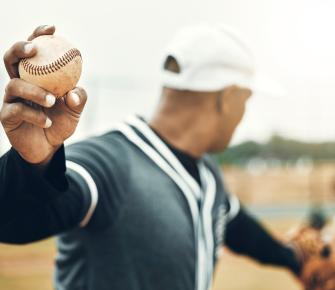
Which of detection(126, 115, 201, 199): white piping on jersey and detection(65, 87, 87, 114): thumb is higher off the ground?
detection(65, 87, 87, 114): thumb

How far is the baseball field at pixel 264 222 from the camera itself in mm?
8672

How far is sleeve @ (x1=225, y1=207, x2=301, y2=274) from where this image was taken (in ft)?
11.4

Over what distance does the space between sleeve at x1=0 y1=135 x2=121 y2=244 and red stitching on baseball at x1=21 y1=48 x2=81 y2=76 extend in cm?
20

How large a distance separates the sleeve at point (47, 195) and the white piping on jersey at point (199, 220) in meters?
0.52

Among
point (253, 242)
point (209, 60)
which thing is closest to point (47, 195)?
point (209, 60)

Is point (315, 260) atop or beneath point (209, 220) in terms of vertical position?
beneath

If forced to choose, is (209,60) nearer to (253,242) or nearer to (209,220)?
(209,220)

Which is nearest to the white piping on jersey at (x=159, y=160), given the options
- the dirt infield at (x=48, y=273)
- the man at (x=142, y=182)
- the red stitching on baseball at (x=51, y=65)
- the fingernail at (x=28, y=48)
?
the man at (x=142, y=182)

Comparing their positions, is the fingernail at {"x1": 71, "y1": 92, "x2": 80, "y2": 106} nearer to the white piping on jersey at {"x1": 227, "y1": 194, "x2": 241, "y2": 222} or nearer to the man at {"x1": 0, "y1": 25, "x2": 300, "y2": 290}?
the man at {"x1": 0, "y1": 25, "x2": 300, "y2": 290}

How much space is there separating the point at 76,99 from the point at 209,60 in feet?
4.27

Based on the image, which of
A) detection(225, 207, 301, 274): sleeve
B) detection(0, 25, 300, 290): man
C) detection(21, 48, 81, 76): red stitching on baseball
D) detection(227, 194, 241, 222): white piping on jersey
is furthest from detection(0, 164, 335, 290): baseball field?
detection(21, 48, 81, 76): red stitching on baseball

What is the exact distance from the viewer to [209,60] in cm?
288

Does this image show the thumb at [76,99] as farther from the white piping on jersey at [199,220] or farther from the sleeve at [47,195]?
Result: the white piping on jersey at [199,220]

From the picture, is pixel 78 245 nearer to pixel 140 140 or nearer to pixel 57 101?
pixel 140 140
